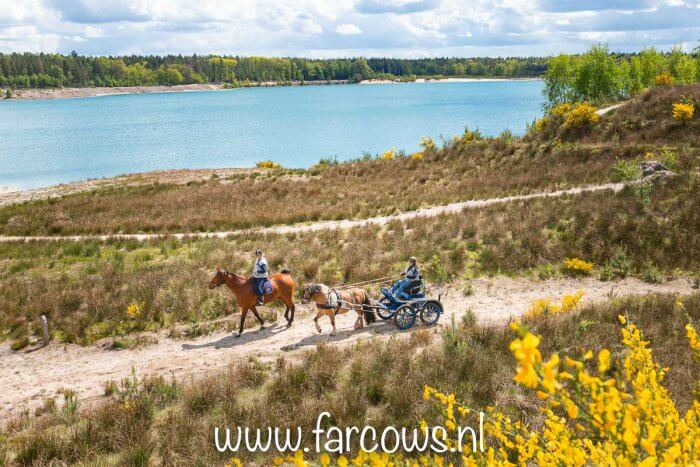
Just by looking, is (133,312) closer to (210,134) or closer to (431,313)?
(431,313)

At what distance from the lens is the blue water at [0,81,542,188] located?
67.9 metres

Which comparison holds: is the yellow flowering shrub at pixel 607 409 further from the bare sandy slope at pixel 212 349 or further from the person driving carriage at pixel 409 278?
the bare sandy slope at pixel 212 349

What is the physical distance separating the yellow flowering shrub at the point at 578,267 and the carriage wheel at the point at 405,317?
22.4 feet

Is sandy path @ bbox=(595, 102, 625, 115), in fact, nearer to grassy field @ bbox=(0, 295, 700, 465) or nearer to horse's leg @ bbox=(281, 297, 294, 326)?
grassy field @ bbox=(0, 295, 700, 465)

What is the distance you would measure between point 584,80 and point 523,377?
7719 centimetres

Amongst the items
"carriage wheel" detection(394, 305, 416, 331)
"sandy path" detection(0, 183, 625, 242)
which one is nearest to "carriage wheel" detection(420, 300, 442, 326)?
"carriage wheel" detection(394, 305, 416, 331)

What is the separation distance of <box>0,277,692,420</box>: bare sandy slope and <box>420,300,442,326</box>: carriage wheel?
2.17 feet

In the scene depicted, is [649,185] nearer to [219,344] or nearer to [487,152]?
[487,152]

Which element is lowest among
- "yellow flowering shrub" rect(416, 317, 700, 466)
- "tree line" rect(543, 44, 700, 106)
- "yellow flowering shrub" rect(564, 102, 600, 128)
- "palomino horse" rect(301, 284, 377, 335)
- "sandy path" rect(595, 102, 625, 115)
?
"palomino horse" rect(301, 284, 377, 335)

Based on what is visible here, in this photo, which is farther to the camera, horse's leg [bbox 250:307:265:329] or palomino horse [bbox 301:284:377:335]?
horse's leg [bbox 250:307:265:329]

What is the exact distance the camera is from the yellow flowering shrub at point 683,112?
30981 millimetres

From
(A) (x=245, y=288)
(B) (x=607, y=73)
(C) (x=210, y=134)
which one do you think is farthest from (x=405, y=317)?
(C) (x=210, y=134)

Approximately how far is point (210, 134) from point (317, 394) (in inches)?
3610

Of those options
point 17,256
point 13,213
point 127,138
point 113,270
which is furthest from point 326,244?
point 127,138
